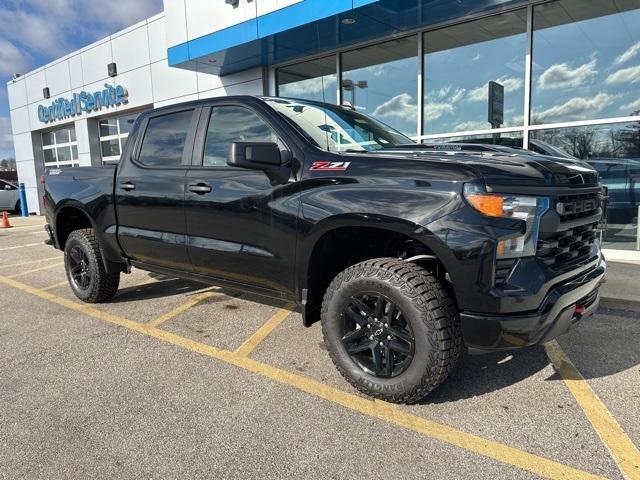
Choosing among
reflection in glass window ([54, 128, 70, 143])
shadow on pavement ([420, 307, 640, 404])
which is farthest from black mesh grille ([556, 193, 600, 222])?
reflection in glass window ([54, 128, 70, 143])

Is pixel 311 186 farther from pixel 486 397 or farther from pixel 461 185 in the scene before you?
pixel 486 397

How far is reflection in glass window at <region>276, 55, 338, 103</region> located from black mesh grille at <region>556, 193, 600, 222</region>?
7581mm

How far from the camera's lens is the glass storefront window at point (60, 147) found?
1816cm

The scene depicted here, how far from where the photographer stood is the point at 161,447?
2486 millimetres

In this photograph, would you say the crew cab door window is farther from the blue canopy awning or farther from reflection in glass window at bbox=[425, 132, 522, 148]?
reflection in glass window at bbox=[425, 132, 522, 148]

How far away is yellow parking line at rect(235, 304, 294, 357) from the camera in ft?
12.4

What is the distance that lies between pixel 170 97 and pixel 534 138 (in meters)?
9.61

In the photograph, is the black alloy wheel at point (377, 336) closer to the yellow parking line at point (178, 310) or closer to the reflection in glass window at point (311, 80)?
the yellow parking line at point (178, 310)

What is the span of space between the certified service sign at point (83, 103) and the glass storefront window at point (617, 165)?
12.7 meters

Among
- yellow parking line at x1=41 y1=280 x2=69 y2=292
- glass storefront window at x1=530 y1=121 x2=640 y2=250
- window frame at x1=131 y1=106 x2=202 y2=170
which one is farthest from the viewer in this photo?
glass storefront window at x1=530 y1=121 x2=640 y2=250

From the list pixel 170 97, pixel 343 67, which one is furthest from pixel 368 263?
pixel 170 97

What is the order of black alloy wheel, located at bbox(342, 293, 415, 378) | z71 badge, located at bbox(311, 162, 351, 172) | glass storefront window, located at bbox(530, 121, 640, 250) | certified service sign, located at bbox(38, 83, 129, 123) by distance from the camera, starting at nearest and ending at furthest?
black alloy wheel, located at bbox(342, 293, 415, 378)
z71 badge, located at bbox(311, 162, 351, 172)
glass storefront window, located at bbox(530, 121, 640, 250)
certified service sign, located at bbox(38, 83, 129, 123)

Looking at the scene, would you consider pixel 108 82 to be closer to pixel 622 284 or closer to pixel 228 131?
pixel 228 131

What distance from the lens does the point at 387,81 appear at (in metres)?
9.27
